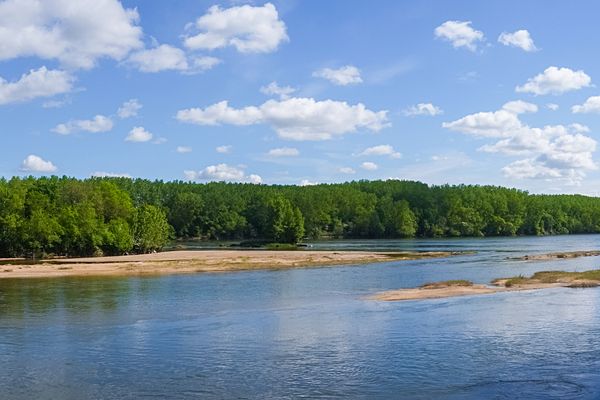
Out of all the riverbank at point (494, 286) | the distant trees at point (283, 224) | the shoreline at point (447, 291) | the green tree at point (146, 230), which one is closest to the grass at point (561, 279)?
the riverbank at point (494, 286)

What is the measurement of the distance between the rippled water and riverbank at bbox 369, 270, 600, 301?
7.38ft

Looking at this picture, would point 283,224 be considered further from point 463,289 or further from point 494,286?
point 463,289

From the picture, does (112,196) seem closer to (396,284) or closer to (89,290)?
(89,290)

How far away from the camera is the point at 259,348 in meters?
29.4

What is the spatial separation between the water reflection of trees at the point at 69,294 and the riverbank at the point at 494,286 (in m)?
18.6

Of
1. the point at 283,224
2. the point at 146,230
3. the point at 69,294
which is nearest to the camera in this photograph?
the point at 69,294

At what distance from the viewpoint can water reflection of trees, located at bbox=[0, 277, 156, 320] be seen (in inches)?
1688

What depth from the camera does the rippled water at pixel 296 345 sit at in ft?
75.0

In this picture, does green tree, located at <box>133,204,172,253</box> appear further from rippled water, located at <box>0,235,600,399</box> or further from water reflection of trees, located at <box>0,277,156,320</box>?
rippled water, located at <box>0,235,600,399</box>

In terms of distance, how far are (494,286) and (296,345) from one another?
27441mm

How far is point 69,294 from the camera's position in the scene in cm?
5131

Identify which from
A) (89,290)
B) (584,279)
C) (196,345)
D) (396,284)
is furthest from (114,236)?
(196,345)

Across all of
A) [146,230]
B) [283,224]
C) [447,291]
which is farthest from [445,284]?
[283,224]

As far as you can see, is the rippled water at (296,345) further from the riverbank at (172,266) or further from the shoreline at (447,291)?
the riverbank at (172,266)
